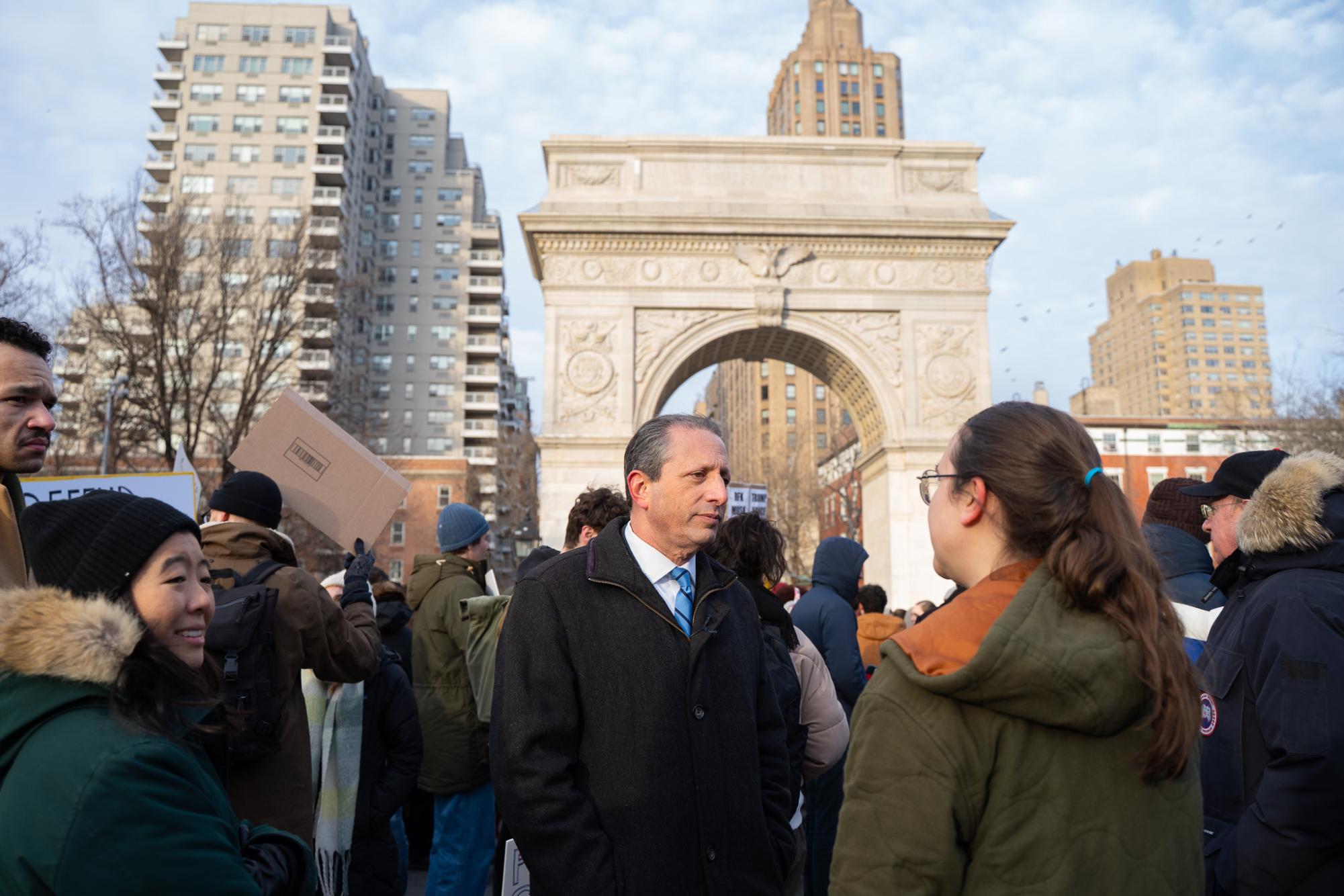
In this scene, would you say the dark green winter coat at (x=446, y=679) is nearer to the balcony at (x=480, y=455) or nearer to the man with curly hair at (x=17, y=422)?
the man with curly hair at (x=17, y=422)

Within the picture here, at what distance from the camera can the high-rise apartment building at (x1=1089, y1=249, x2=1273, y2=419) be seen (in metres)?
123

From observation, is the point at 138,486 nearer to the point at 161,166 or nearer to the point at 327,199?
the point at 327,199

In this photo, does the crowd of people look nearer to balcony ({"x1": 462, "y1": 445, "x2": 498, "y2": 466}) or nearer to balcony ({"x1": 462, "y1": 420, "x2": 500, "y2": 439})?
balcony ({"x1": 462, "y1": 445, "x2": 498, "y2": 466})

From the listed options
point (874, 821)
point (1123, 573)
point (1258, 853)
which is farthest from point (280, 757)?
point (1258, 853)

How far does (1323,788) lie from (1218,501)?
146cm

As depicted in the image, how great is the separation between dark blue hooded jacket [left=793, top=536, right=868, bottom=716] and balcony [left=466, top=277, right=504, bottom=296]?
59869 millimetres

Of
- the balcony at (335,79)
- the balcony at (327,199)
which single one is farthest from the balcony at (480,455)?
the balcony at (335,79)

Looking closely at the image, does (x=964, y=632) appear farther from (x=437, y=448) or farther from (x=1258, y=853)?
(x=437, y=448)

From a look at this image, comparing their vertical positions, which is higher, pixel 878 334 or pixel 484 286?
pixel 484 286

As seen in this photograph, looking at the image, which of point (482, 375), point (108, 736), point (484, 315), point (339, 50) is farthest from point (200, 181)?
point (108, 736)

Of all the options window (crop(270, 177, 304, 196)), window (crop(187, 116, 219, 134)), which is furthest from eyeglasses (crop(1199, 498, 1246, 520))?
window (crop(187, 116, 219, 134))

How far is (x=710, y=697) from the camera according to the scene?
2.77 meters

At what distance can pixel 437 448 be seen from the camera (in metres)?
61.0

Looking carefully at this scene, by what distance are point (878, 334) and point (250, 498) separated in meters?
20.8
